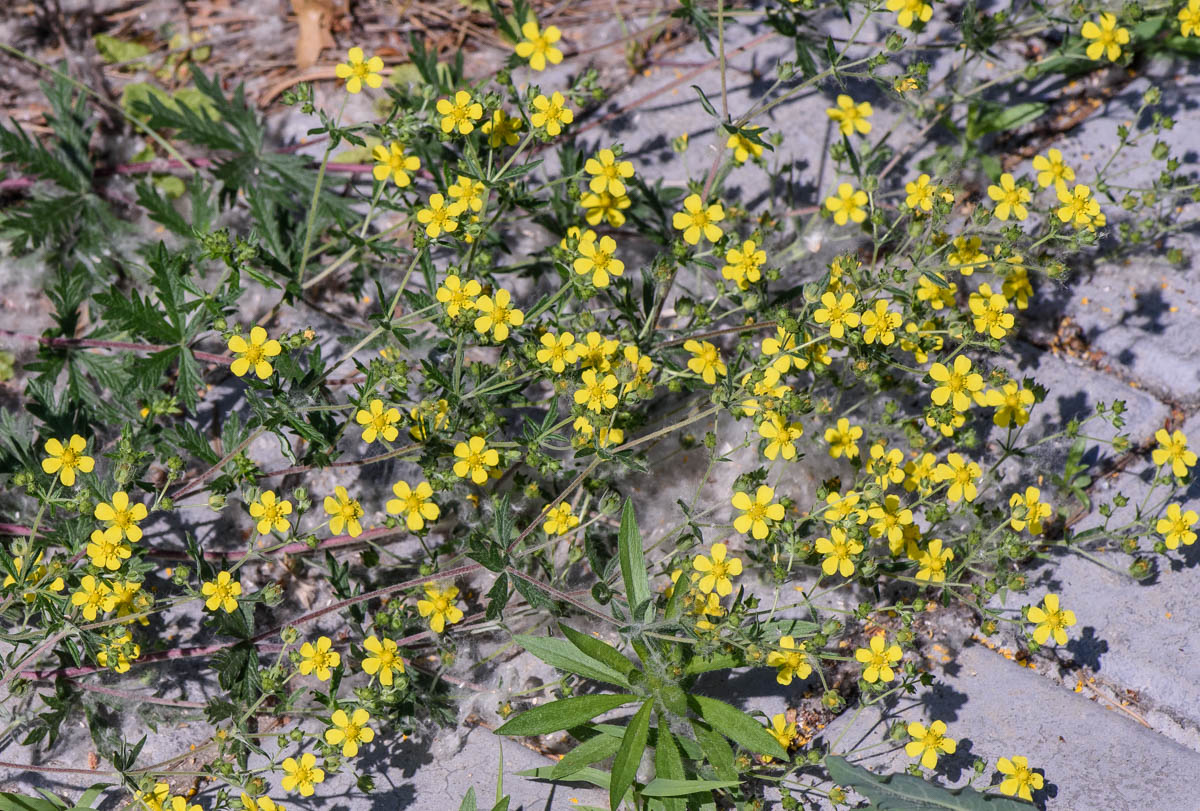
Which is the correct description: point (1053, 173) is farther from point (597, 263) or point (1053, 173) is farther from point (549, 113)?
point (549, 113)

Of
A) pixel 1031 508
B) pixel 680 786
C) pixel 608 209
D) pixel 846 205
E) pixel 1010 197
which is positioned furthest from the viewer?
pixel 846 205

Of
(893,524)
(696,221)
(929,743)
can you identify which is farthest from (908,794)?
(696,221)

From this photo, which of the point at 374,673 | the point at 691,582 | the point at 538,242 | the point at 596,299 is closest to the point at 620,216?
the point at 596,299

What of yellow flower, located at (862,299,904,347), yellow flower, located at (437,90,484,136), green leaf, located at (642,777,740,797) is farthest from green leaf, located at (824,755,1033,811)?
yellow flower, located at (437,90,484,136)

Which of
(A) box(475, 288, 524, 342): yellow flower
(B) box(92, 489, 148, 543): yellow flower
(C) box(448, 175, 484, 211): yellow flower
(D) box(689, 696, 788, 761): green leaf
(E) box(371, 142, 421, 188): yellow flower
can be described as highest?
(E) box(371, 142, 421, 188): yellow flower

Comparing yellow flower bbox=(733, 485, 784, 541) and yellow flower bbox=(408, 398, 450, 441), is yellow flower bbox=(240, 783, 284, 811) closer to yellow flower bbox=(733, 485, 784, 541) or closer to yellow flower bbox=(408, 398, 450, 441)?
yellow flower bbox=(408, 398, 450, 441)
